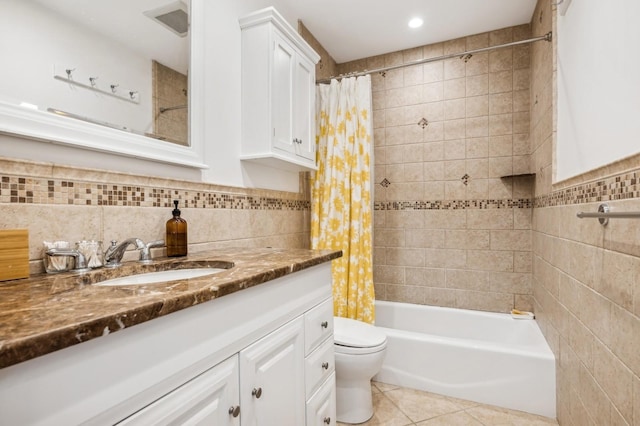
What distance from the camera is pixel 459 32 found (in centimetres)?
273

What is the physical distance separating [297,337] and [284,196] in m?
1.29

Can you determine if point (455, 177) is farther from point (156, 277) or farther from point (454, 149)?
point (156, 277)

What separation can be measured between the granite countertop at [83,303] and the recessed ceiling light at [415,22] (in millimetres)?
2360

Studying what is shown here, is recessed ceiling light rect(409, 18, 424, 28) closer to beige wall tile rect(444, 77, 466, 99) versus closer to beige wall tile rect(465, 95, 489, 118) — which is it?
beige wall tile rect(444, 77, 466, 99)

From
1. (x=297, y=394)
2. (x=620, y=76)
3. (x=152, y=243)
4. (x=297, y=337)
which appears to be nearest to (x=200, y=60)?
(x=152, y=243)

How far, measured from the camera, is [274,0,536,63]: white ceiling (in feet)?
7.73

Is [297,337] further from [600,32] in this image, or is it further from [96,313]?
[600,32]

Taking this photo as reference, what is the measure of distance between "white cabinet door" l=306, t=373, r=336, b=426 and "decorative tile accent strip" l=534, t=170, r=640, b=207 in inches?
51.2

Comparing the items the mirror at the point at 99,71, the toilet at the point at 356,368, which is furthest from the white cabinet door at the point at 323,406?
the mirror at the point at 99,71

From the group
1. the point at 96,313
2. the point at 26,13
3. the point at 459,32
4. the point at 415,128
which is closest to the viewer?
the point at 96,313

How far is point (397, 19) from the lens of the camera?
8.29 feet

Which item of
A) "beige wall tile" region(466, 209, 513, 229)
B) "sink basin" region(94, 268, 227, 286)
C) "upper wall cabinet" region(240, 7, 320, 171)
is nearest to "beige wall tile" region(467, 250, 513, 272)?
"beige wall tile" region(466, 209, 513, 229)

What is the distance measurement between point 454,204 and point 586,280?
1.52 meters

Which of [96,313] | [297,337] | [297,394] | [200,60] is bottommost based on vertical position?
[297,394]
